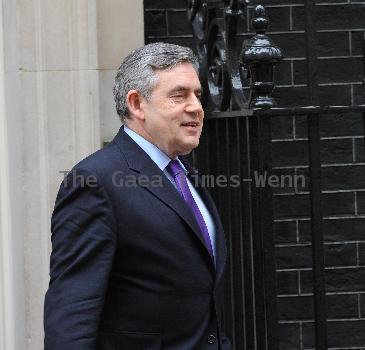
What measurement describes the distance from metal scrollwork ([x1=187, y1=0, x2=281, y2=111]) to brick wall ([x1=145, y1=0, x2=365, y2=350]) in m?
1.04

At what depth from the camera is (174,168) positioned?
11.7 ft

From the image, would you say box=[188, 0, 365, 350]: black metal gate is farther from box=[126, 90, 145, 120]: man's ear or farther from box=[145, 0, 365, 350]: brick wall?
box=[145, 0, 365, 350]: brick wall

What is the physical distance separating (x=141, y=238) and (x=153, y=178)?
0.69 ft

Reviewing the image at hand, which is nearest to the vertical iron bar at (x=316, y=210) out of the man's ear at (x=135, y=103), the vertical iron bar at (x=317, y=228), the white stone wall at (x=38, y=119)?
the vertical iron bar at (x=317, y=228)

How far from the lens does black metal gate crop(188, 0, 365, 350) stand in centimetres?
390

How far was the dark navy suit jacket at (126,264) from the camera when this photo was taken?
3262mm

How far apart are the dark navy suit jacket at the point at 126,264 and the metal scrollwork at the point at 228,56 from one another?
1.95 feet

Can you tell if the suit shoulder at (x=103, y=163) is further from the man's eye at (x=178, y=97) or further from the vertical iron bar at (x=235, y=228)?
the vertical iron bar at (x=235, y=228)

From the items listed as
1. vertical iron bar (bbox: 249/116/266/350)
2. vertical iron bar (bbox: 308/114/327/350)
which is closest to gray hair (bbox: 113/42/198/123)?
vertical iron bar (bbox: 249/116/266/350)

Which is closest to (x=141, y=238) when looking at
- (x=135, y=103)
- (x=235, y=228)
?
(x=135, y=103)

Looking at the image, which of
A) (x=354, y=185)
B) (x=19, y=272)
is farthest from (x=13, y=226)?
(x=354, y=185)

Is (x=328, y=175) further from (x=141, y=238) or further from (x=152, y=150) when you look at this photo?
(x=141, y=238)

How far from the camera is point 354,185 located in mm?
5840

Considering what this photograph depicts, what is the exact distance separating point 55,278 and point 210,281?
46cm
